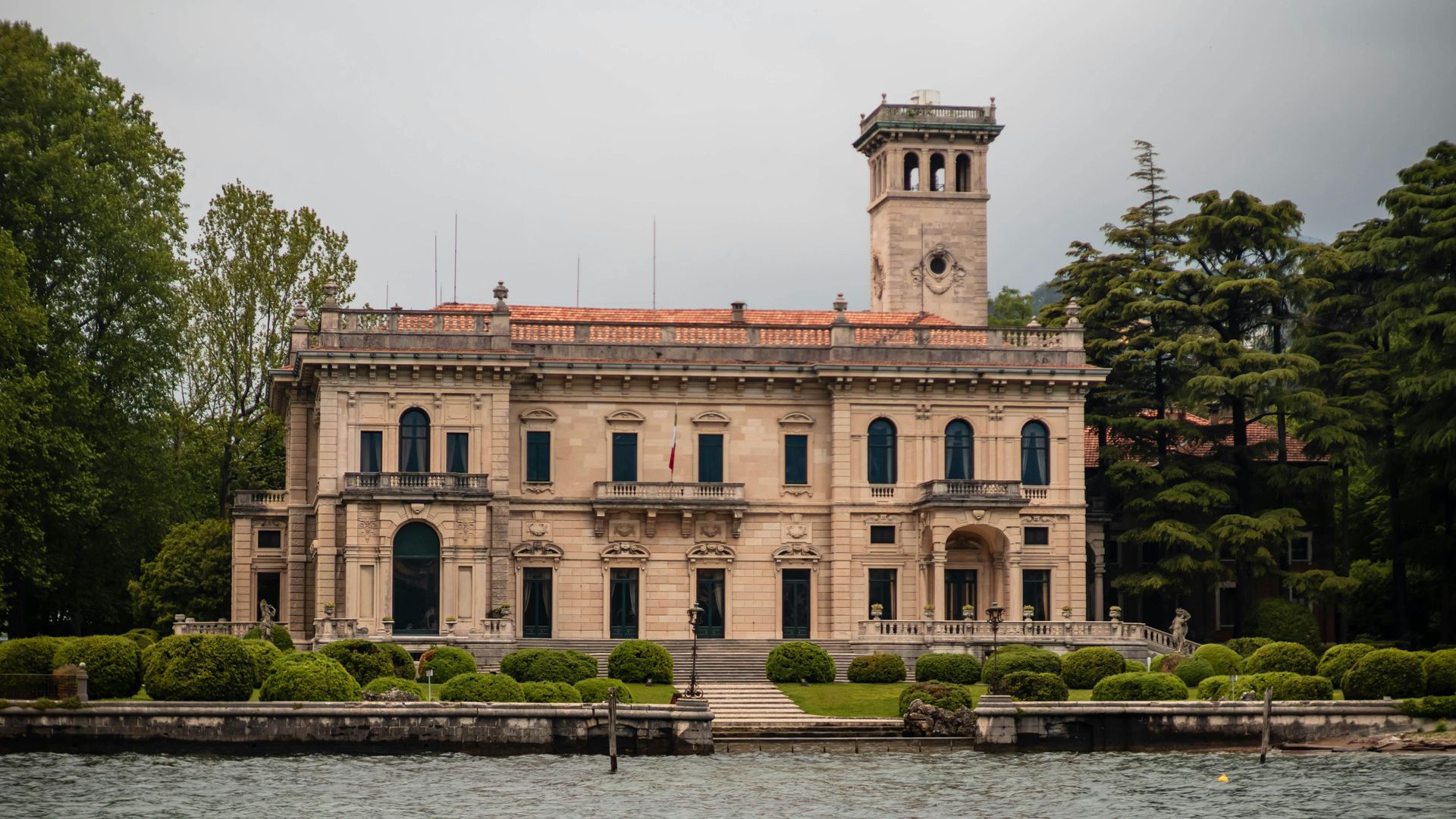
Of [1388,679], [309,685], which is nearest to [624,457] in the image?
[309,685]

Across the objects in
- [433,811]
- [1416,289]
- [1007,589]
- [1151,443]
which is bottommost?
[433,811]

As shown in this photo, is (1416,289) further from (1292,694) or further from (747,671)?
(747,671)

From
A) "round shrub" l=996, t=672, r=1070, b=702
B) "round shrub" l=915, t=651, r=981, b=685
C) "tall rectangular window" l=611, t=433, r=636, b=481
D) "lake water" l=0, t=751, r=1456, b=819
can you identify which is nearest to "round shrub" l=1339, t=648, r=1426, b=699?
"lake water" l=0, t=751, r=1456, b=819

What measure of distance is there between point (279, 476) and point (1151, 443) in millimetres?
29518

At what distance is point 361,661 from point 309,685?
15.2 ft

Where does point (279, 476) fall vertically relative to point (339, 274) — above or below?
below

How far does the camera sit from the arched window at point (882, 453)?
63812 millimetres

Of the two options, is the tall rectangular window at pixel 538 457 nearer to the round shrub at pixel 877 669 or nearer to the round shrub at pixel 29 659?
the round shrub at pixel 877 669

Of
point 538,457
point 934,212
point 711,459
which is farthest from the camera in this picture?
point 934,212

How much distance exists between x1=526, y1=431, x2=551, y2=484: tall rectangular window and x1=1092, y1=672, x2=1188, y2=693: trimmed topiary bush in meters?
19.2

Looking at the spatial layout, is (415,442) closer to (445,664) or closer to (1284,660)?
(445,664)

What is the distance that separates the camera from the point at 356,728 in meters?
46.7

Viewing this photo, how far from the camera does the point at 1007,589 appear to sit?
62.8m

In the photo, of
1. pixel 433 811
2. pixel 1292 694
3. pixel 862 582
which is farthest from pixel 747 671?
pixel 433 811
